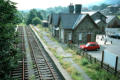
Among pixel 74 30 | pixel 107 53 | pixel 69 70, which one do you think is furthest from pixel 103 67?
pixel 74 30

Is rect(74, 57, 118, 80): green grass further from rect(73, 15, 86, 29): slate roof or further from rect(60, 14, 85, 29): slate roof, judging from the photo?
rect(73, 15, 86, 29): slate roof

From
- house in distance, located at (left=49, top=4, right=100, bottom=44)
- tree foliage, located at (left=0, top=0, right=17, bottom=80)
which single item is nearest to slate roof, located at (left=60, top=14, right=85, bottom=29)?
house in distance, located at (left=49, top=4, right=100, bottom=44)

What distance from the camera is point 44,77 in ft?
45.7

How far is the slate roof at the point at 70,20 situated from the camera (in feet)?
99.8

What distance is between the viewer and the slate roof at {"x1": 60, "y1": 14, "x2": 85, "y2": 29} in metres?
30.4

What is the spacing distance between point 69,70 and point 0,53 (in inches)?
287

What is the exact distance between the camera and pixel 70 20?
102 feet

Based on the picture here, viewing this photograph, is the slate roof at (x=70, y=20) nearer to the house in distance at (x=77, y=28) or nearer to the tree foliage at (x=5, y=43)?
the house in distance at (x=77, y=28)

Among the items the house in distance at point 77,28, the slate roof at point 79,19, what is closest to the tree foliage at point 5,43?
the house in distance at point 77,28

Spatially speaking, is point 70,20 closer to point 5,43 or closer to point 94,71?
point 94,71

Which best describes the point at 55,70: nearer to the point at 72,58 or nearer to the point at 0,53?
the point at 72,58

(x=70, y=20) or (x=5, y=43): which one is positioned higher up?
(x=70, y=20)

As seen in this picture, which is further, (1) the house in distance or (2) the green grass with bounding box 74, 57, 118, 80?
(1) the house in distance

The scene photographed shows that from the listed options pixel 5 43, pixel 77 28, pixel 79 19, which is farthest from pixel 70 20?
pixel 5 43
